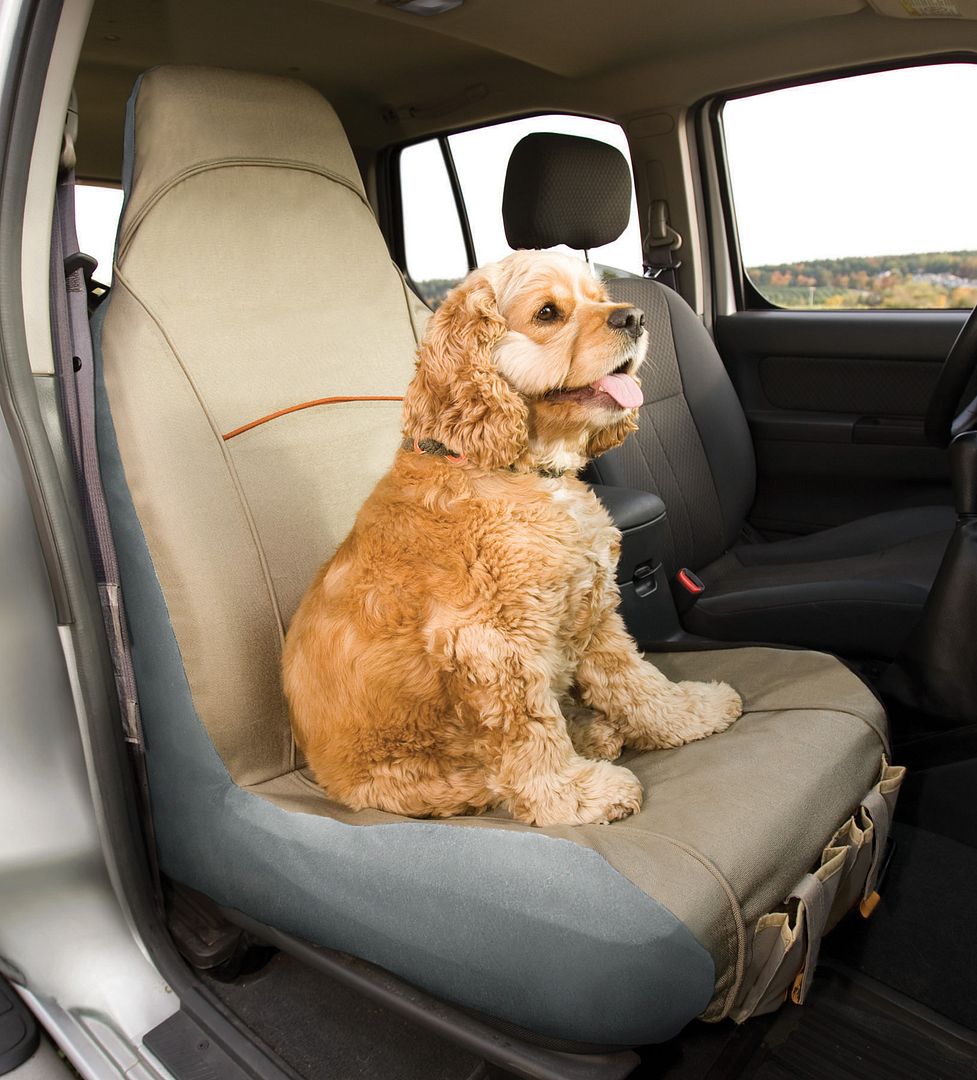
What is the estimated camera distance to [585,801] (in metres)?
1.65

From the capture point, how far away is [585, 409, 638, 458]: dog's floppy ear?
189 cm

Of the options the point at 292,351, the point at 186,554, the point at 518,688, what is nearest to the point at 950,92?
the point at 292,351

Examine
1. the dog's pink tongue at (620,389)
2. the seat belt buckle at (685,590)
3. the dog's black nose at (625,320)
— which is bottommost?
the seat belt buckle at (685,590)

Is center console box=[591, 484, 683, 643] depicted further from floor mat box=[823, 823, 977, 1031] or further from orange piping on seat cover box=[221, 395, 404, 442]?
floor mat box=[823, 823, 977, 1031]

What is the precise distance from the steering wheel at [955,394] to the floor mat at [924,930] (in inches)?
37.5

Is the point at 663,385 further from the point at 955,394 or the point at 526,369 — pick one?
the point at 526,369

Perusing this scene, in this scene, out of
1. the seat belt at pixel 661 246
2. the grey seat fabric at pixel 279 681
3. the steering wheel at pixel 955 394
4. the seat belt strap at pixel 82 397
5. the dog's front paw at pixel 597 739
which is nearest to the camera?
the grey seat fabric at pixel 279 681

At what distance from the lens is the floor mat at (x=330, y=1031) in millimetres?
1810

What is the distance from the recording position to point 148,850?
75.8 inches

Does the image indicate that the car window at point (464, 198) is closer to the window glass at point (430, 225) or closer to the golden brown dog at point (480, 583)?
the window glass at point (430, 225)

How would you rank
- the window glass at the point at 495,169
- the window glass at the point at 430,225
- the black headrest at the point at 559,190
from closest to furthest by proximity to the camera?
the black headrest at the point at 559,190
the window glass at the point at 495,169
the window glass at the point at 430,225

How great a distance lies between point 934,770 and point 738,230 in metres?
2.31

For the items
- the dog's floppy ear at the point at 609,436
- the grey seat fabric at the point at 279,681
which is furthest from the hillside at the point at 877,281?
the dog's floppy ear at the point at 609,436

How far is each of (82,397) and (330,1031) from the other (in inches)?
50.6
